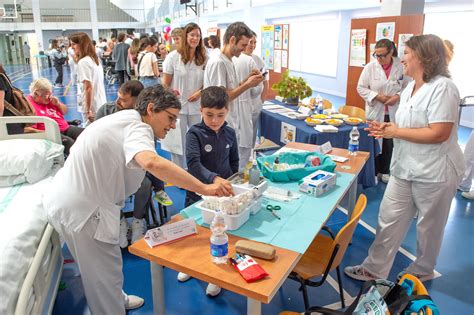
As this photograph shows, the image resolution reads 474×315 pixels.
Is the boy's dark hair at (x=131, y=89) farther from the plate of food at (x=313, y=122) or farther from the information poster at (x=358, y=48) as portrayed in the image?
the information poster at (x=358, y=48)

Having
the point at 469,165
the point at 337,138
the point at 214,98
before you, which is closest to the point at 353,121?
the point at 337,138

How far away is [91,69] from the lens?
3703mm

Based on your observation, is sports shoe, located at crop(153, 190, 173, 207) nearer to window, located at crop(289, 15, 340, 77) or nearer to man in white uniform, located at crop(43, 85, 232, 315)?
man in white uniform, located at crop(43, 85, 232, 315)

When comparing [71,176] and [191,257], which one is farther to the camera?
[71,176]

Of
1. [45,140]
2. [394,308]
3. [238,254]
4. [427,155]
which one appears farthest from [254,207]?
[45,140]

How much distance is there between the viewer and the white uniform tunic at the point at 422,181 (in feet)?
6.21

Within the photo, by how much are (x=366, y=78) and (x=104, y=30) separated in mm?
22297

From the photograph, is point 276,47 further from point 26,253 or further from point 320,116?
point 26,253

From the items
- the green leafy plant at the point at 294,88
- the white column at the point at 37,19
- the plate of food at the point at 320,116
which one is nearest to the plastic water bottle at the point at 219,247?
the plate of food at the point at 320,116

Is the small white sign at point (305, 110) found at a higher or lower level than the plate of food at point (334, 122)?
higher

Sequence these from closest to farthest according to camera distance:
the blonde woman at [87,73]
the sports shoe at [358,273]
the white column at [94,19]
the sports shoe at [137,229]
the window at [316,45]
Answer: the sports shoe at [358,273] → the sports shoe at [137,229] → the blonde woman at [87,73] → the window at [316,45] → the white column at [94,19]

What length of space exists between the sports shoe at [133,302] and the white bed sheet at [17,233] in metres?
0.62

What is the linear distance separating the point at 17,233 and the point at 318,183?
1470mm

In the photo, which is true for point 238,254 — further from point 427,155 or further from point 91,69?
point 91,69
